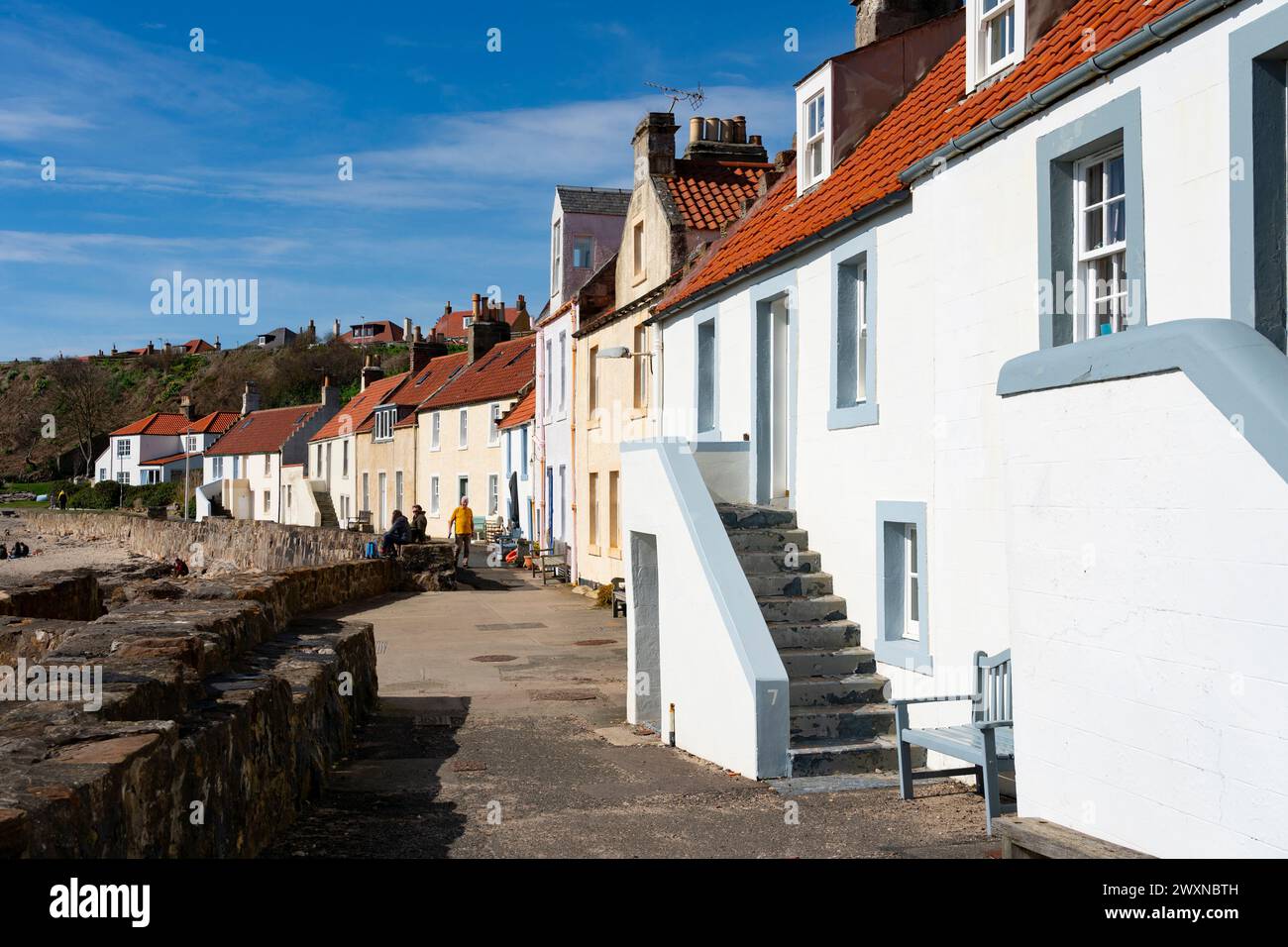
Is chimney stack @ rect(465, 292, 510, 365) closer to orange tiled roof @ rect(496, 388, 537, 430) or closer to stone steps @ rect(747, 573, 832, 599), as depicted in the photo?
orange tiled roof @ rect(496, 388, 537, 430)

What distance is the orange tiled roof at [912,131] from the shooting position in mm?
8461

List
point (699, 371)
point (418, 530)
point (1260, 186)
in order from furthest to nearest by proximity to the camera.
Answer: point (418, 530), point (699, 371), point (1260, 186)

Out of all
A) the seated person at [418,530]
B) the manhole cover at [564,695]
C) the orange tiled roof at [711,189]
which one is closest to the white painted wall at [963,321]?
the manhole cover at [564,695]

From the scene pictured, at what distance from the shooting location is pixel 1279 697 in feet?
14.9

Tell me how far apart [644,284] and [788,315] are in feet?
31.8

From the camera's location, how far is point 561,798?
8.78 meters

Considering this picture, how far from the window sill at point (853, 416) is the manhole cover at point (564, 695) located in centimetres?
442

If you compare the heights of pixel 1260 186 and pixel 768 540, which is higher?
pixel 1260 186

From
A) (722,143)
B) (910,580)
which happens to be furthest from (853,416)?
(722,143)

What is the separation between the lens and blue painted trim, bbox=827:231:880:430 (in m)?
11.0

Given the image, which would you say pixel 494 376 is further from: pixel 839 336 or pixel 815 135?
pixel 839 336

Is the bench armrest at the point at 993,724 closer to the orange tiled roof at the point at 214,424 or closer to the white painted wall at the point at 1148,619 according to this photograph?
the white painted wall at the point at 1148,619

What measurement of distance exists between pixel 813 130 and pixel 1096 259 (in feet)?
21.7

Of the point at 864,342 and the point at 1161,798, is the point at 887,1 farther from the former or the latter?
the point at 1161,798
